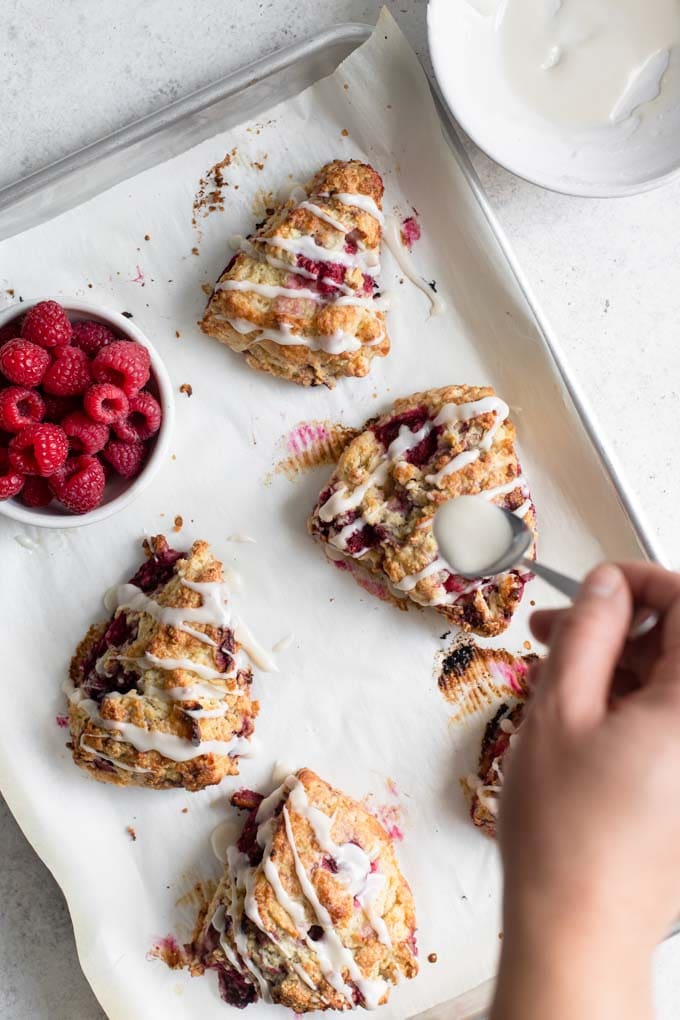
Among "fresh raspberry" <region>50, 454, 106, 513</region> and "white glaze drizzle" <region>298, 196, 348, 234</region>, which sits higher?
"white glaze drizzle" <region>298, 196, 348, 234</region>

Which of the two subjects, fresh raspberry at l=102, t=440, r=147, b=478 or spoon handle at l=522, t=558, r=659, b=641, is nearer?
spoon handle at l=522, t=558, r=659, b=641

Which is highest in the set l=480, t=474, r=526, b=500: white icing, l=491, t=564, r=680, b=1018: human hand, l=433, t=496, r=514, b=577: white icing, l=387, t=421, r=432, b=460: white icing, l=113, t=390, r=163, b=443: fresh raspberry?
l=113, t=390, r=163, b=443: fresh raspberry

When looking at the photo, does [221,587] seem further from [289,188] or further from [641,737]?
[641,737]

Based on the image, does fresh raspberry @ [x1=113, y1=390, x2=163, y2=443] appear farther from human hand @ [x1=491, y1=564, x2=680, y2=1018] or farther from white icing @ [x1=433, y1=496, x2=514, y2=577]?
human hand @ [x1=491, y1=564, x2=680, y2=1018]

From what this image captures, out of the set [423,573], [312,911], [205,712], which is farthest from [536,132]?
[312,911]

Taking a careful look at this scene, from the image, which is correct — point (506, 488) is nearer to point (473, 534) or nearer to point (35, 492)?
point (473, 534)

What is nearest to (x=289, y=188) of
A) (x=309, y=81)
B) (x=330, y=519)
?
(x=309, y=81)

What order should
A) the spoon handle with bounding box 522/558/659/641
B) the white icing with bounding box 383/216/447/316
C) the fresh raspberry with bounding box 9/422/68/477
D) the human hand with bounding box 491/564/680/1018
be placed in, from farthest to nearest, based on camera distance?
1. the white icing with bounding box 383/216/447/316
2. the fresh raspberry with bounding box 9/422/68/477
3. the spoon handle with bounding box 522/558/659/641
4. the human hand with bounding box 491/564/680/1018

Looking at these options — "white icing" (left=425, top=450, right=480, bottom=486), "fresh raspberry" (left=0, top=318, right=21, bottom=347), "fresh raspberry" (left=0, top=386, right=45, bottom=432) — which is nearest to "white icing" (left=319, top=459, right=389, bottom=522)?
"white icing" (left=425, top=450, right=480, bottom=486)
